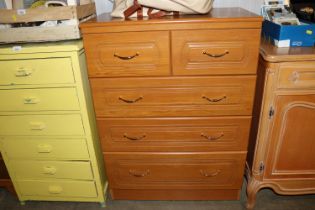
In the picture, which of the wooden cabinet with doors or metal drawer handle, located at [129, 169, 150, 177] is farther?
metal drawer handle, located at [129, 169, 150, 177]

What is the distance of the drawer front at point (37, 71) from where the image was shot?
1.17m

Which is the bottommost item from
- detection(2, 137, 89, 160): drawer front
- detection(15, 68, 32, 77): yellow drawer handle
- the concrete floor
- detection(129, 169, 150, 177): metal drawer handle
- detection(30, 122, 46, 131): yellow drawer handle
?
the concrete floor

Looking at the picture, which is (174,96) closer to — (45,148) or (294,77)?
(294,77)

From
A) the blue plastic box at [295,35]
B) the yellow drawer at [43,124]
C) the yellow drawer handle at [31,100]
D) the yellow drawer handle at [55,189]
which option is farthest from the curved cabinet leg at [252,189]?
the yellow drawer handle at [31,100]

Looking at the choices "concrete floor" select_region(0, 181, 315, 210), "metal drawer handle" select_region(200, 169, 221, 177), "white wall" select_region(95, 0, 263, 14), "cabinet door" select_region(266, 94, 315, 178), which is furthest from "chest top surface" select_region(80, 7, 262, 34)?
"concrete floor" select_region(0, 181, 315, 210)

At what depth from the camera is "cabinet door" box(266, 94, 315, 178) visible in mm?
1194

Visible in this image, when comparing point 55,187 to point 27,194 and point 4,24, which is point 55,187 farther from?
point 4,24

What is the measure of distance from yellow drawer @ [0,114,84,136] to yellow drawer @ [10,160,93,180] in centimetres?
20

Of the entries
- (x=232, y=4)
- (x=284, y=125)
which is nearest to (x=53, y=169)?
(x=284, y=125)

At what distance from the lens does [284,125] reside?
1.25 m

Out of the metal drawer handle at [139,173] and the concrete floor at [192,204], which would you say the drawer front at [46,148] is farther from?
the concrete floor at [192,204]

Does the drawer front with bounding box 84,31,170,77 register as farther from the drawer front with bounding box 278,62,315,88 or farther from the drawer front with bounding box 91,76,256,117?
the drawer front with bounding box 278,62,315,88

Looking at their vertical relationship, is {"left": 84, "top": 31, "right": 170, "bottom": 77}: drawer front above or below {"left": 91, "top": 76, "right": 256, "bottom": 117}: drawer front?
above

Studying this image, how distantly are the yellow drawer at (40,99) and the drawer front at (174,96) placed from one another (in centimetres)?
12
